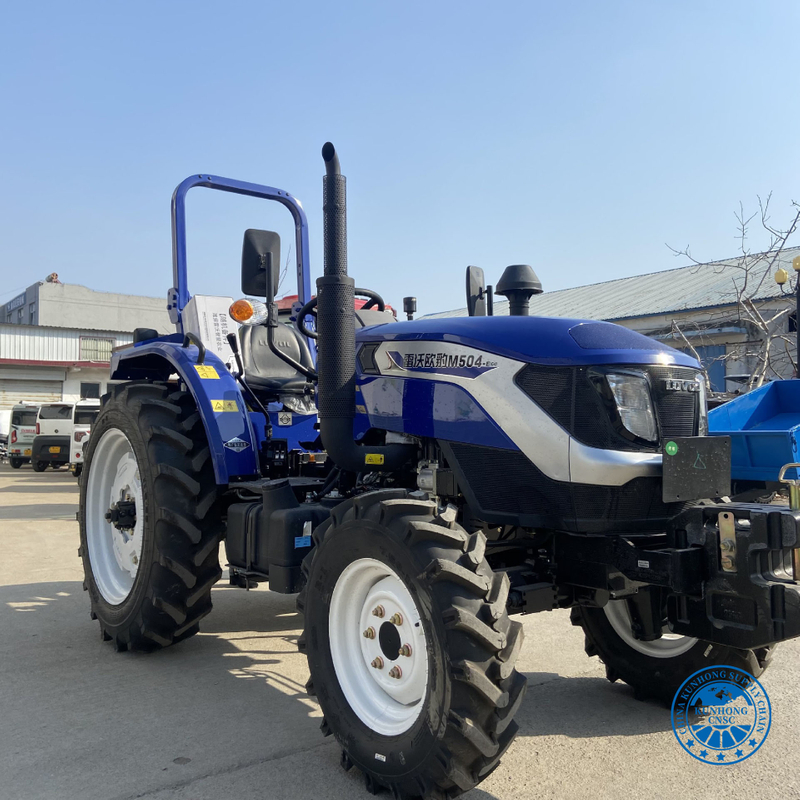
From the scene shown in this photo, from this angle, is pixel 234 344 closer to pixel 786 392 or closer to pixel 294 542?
pixel 294 542

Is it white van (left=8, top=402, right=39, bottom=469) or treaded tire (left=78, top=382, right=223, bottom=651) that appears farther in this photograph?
white van (left=8, top=402, right=39, bottom=469)

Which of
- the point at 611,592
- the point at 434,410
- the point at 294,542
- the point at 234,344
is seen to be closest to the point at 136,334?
the point at 234,344

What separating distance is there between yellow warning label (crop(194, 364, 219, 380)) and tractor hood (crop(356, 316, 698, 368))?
5.48ft

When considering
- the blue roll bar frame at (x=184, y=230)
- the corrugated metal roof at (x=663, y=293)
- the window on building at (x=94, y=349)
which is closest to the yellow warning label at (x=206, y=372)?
the blue roll bar frame at (x=184, y=230)

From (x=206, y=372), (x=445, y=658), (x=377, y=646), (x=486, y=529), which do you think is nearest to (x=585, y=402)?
(x=486, y=529)

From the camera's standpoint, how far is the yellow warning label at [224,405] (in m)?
4.29

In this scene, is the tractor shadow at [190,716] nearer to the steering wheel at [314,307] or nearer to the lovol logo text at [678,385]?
the lovol logo text at [678,385]

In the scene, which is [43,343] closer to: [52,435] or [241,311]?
[52,435]

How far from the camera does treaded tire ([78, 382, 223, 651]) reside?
13.8 feet

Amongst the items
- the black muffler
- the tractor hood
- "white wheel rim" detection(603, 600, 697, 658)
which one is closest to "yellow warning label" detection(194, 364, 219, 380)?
the black muffler

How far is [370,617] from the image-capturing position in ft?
9.70

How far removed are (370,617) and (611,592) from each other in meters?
0.89

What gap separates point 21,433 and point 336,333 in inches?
915

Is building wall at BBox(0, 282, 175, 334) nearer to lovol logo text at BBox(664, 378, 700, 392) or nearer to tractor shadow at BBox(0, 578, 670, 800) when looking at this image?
tractor shadow at BBox(0, 578, 670, 800)
